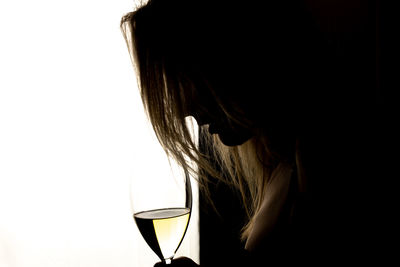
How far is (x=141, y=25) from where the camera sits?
72 cm

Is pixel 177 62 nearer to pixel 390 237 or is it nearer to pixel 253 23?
pixel 253 23

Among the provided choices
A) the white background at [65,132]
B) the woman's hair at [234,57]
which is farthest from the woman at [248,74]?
the white background at [65,132]

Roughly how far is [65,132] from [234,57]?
2.37 ft

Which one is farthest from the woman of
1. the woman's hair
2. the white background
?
the white background

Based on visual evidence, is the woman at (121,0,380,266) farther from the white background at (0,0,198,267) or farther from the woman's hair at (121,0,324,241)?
the white background at (0,0,198,267)

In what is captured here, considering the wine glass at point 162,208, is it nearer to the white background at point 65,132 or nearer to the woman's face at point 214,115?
the woman's face at point 214,115

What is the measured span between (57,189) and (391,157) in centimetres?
98

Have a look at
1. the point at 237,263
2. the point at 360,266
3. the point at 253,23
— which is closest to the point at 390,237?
the point at 360,266

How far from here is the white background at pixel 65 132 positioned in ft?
3.84

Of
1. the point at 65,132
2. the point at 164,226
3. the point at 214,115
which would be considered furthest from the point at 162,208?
the point at 65,132

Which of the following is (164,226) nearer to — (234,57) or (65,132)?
(234,57)

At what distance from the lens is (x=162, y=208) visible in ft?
2.00

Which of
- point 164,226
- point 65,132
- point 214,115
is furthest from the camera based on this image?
point 65,132

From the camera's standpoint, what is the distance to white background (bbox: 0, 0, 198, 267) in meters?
1.17
